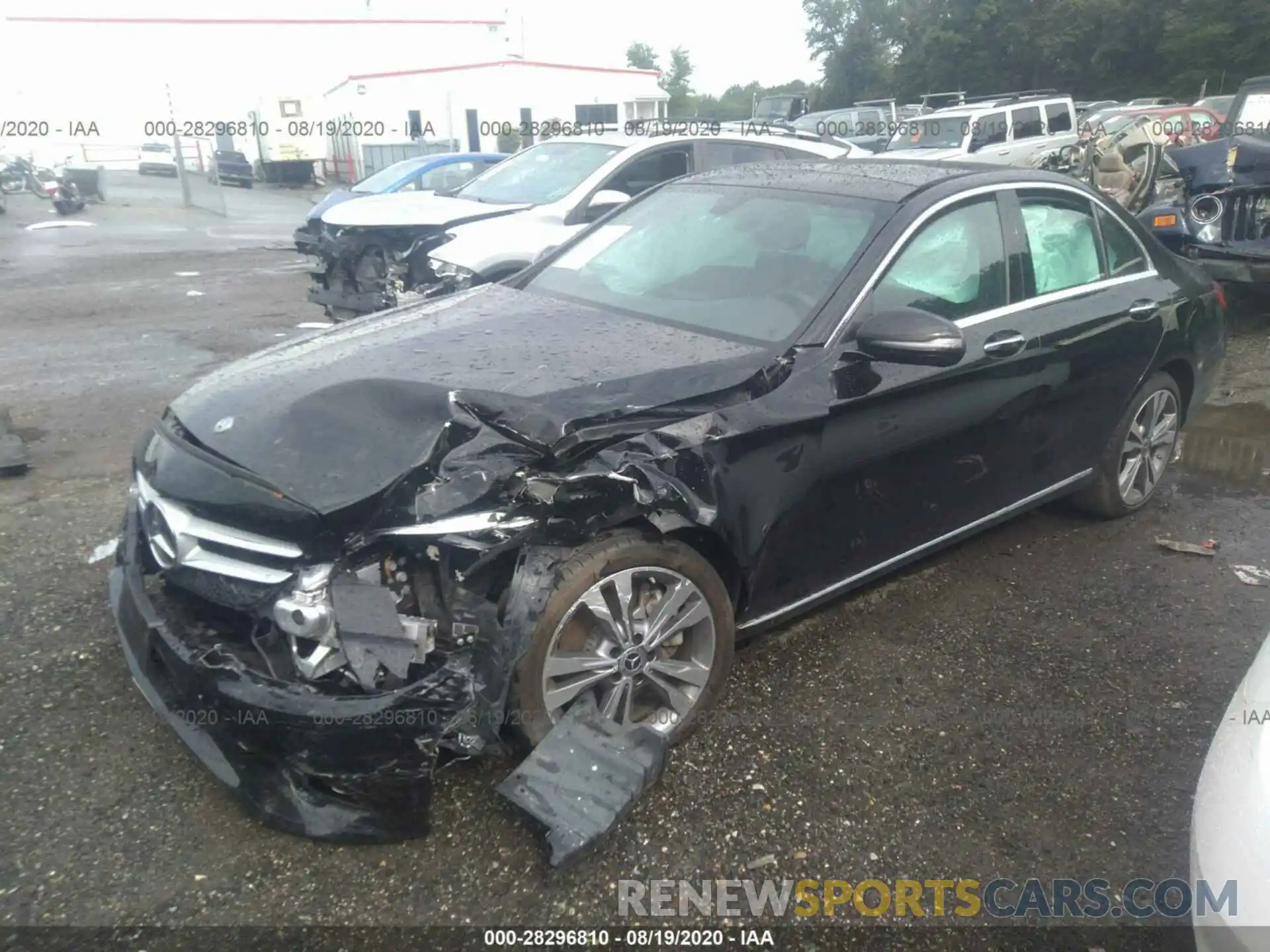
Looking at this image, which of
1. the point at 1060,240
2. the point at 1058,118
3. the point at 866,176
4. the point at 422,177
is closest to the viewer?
the point at 866,176

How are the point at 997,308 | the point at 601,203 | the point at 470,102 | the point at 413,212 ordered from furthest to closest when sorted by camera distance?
the point at 470,102 < the point at 413,212 < the point at 601,203 < the point at 997,308

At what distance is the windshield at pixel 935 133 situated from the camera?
16.8 meters

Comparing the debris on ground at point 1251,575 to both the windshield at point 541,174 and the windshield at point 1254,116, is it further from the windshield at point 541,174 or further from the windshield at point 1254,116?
the windshield at point 1254,116

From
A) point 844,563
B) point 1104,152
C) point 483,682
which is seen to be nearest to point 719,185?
point 844,563

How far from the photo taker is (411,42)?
42031mm

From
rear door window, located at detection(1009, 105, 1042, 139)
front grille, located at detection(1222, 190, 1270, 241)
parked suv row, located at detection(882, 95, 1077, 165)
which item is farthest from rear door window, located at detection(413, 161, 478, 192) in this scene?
rear door window, located at detection(1009, 105, 1042, 139)

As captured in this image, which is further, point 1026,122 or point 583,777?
point 1026,122

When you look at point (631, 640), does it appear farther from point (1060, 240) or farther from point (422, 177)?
point (422, 177)

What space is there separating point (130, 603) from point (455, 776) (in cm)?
109

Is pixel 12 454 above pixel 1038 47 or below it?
below

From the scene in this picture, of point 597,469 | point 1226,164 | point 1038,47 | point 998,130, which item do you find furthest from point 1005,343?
point 1038,47

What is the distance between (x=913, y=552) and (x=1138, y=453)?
5.74 feet

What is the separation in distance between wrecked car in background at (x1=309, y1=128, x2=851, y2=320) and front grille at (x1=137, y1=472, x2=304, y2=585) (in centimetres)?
443

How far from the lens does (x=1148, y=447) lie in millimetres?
4684
